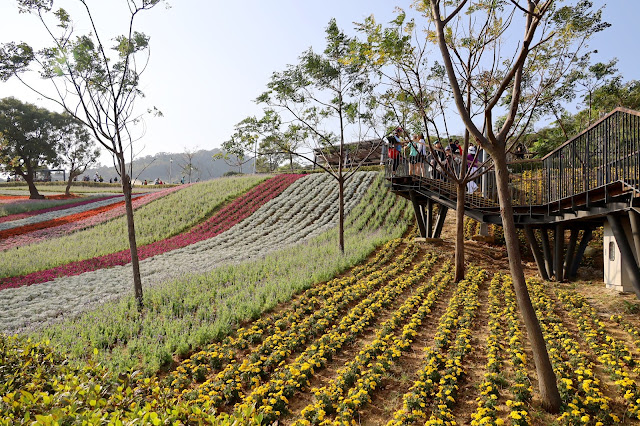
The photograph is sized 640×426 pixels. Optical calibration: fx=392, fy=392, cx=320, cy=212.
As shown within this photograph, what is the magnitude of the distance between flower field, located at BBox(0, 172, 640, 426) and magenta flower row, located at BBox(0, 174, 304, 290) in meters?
1.19

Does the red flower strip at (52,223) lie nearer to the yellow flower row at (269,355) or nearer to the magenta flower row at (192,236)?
the magenta flower row at (192,236)

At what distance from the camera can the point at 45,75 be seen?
8883mm

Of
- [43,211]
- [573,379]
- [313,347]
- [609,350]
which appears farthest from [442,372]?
[43,211]

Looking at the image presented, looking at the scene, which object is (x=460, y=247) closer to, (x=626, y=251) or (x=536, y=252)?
(x=536, y=252)

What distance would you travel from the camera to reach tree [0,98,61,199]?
3441cm

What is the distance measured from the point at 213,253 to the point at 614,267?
1359 centimetres

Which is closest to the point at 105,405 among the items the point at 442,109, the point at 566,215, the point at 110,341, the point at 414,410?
the point at 414,410

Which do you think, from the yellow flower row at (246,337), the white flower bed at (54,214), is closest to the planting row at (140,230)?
the white flower bed at (54,214)

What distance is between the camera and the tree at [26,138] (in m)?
34.4

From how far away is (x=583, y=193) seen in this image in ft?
27.2

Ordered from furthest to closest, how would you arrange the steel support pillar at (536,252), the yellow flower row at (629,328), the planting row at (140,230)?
1. the planting row at (140,230)
2. the steel support pillar at (536,252)
3. the yellow flower row at (629,328)

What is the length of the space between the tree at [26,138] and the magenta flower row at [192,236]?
74.4ft

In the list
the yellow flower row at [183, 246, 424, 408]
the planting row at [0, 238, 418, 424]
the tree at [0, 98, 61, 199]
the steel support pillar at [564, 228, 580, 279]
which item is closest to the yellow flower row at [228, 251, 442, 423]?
the yellow flower row at [183, 246, 424, 408]

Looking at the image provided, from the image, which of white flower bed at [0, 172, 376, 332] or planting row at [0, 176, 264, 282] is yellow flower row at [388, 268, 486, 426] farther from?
planting row at [0, 176, 264, 282]
